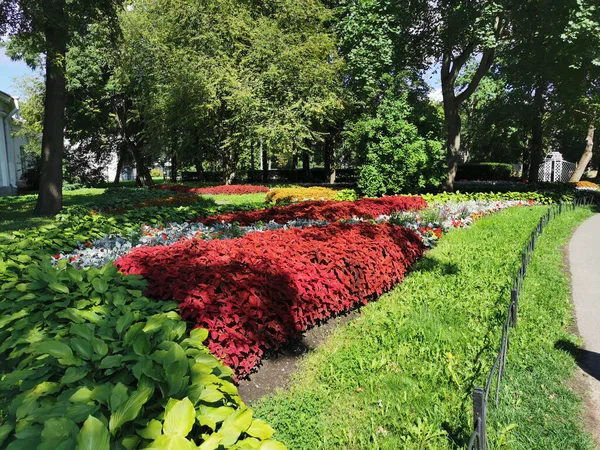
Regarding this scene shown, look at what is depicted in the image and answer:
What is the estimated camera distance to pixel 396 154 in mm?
15086

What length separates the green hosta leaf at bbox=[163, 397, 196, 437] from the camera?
→ 1312mm

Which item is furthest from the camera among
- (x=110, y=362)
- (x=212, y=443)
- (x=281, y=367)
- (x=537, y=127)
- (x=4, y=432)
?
(x=537, y=127)

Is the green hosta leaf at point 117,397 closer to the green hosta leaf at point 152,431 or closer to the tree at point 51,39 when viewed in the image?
the green hosta leaf at point 152,431

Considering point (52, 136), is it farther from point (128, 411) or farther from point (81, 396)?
point (128, 411)

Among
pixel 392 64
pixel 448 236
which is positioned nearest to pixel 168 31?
pixel 392 64

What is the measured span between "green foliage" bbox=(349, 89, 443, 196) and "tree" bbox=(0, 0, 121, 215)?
32.2 feet

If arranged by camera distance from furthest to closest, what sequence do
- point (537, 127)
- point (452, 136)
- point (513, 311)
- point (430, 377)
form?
point (537, 127), point (452, 136), point (513, 311), point (430, 377)

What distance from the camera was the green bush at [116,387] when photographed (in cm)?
133

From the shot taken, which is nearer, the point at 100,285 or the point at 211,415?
the point at 211,415

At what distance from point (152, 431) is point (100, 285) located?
1.91 meters

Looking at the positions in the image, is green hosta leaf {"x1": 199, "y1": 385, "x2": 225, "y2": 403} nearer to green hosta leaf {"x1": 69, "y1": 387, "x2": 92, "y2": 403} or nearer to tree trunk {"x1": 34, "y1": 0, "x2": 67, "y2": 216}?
green hosta leaf {"x1": 69, "y1": 387, "x2": 92, "y2": 403}

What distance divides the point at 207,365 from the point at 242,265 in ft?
7.20

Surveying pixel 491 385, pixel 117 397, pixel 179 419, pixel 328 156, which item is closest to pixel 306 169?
pixel 328 156

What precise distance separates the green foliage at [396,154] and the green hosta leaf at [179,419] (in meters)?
14.5
